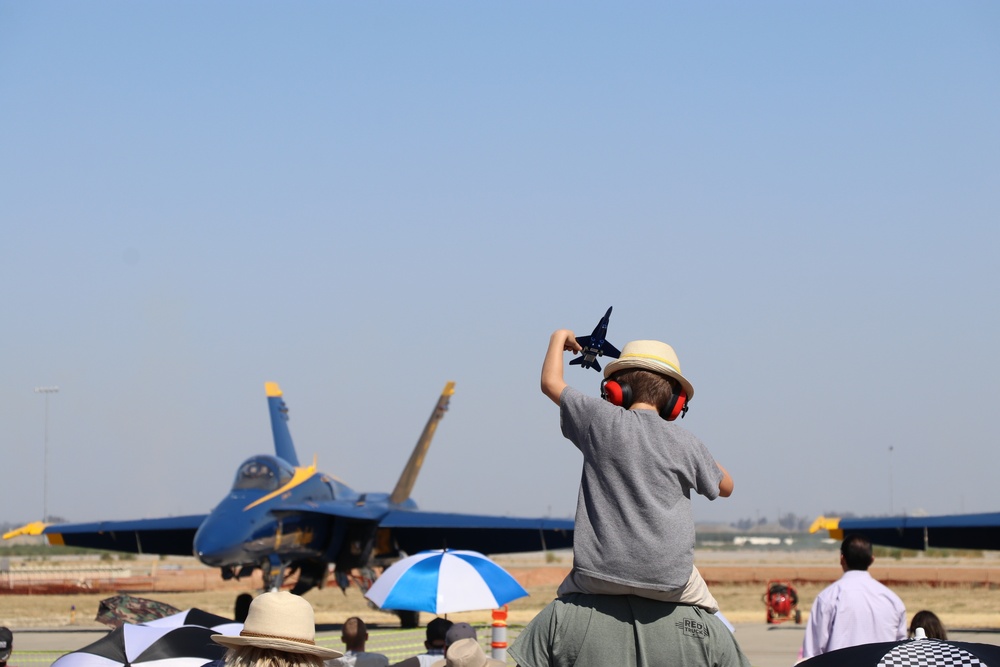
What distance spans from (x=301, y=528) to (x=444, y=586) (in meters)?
13.2

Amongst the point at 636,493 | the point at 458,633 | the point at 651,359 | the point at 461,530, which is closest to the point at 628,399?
the point at 651,359

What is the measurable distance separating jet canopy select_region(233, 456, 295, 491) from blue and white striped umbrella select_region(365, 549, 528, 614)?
11.5m

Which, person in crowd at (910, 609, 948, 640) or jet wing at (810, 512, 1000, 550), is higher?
person in crowd at (910, 609, 948, 640)

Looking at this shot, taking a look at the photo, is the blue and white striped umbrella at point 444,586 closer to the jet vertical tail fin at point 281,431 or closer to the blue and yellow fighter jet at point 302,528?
the blue and yellow fighter jet at point 302,528

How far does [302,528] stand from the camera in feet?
77.3

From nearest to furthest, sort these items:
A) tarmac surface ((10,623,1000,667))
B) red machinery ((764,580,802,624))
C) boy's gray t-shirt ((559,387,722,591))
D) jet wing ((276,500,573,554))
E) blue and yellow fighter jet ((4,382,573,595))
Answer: boy's gray t-shirt ((559,387,722,591)) < tarmac surface ((10,623,1000,667)) < blue and yellow fighter jet ((4,382,573,595)) < red machinery ((764,580,802,624)) < jet wing ((276,500,573,554))

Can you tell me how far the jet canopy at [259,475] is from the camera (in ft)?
73.7

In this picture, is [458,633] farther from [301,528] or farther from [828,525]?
[828,525]

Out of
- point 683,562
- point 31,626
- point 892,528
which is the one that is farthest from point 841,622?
point 31,626

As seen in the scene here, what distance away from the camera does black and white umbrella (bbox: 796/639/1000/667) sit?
3518mm

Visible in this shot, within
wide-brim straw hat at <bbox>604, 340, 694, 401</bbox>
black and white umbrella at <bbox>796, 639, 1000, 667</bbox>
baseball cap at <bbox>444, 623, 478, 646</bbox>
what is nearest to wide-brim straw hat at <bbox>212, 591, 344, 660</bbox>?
wide-brim straw hat at <bbox>604, 340, 694, 401</bbox>

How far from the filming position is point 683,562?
10.3 feet

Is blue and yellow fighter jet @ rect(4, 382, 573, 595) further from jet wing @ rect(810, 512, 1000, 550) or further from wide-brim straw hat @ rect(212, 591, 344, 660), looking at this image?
wide-brim straw hat @ rect(212, 591, 344, 660)

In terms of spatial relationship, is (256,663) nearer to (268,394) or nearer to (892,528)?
(892,528)
